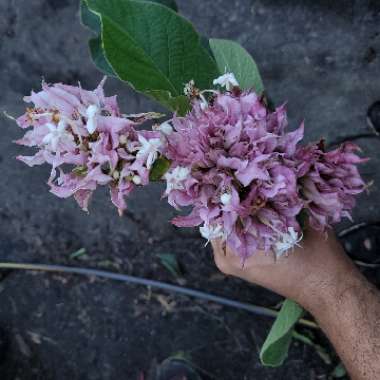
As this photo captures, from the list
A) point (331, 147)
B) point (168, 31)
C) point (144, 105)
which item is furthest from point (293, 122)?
point (168, 31)

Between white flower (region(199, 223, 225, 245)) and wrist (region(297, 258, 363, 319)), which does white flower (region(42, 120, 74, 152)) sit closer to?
white flower (region(199, 223, 225, 245))

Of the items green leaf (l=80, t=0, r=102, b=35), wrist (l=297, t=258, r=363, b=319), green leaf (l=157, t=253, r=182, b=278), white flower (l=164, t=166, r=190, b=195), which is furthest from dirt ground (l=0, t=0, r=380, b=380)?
white flower (l=164, t=166, r=190, b=195)

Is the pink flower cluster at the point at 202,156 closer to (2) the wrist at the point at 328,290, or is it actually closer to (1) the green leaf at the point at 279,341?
(1) the green leaf at the point at 279,341

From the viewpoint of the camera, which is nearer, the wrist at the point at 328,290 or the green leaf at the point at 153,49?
the green leaf at the point at 153,49

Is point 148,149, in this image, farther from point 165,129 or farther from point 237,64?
point 237,64

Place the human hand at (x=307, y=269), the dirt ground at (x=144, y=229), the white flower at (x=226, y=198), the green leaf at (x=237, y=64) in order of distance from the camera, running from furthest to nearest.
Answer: the dirt ground at (x=144, y=229), the human hand at (x=307, y=269), the green leaf at (x=237, y=64), the white flower at (x=226, y=198)

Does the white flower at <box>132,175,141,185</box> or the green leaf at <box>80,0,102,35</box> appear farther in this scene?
the green leaf at <box>80,0,102,35</box>

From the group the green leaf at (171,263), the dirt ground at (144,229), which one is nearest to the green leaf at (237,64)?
the dirt ground at (144,229)
